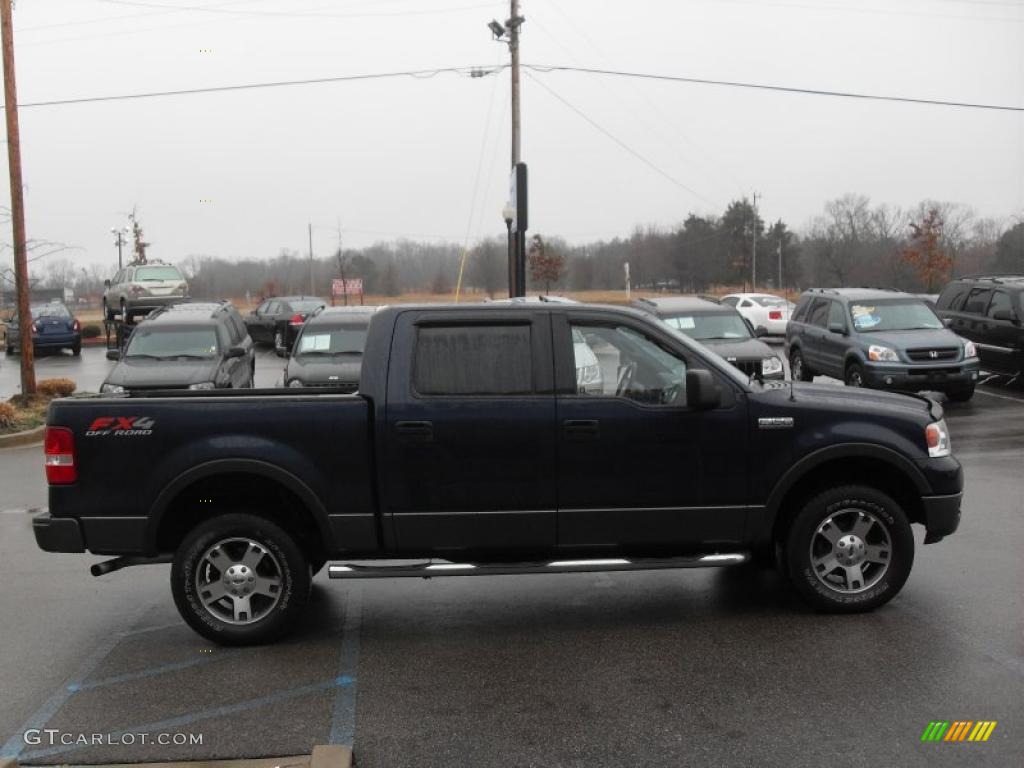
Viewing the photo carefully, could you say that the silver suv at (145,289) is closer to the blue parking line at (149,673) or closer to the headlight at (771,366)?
the headlight at (771,366)

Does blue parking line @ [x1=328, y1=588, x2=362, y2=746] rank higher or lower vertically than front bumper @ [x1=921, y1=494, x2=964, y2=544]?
lower

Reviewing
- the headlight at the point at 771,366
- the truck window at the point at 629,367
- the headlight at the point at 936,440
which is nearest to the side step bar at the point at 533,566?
the truck window at the point at 629,367

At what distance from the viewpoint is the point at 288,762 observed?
4.01m

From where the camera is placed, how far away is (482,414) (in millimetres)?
5430

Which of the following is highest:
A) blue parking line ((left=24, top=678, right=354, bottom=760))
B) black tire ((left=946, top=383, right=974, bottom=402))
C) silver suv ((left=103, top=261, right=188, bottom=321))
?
silver suv ((left=103, top=261, right=188, bottom=321))

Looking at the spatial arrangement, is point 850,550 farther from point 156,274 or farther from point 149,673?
point 156,274

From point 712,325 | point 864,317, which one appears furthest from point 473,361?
point 864,317

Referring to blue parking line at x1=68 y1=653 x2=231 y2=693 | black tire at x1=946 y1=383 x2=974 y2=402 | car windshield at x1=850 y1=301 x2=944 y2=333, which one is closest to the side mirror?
blue parking line at x1=68 y1=653 x2=231 y2=693

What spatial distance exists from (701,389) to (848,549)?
4.52 feet

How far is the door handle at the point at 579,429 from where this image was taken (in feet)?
17.8

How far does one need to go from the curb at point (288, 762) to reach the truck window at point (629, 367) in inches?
96.3

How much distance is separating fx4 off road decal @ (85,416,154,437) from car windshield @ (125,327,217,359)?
9141mm

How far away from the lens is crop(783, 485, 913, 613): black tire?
221 inches

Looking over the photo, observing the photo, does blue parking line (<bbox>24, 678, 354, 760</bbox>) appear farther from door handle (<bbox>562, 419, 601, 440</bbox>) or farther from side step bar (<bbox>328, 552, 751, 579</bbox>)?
door handle (<bbox>562, 419, 601, 440</bbox>)
